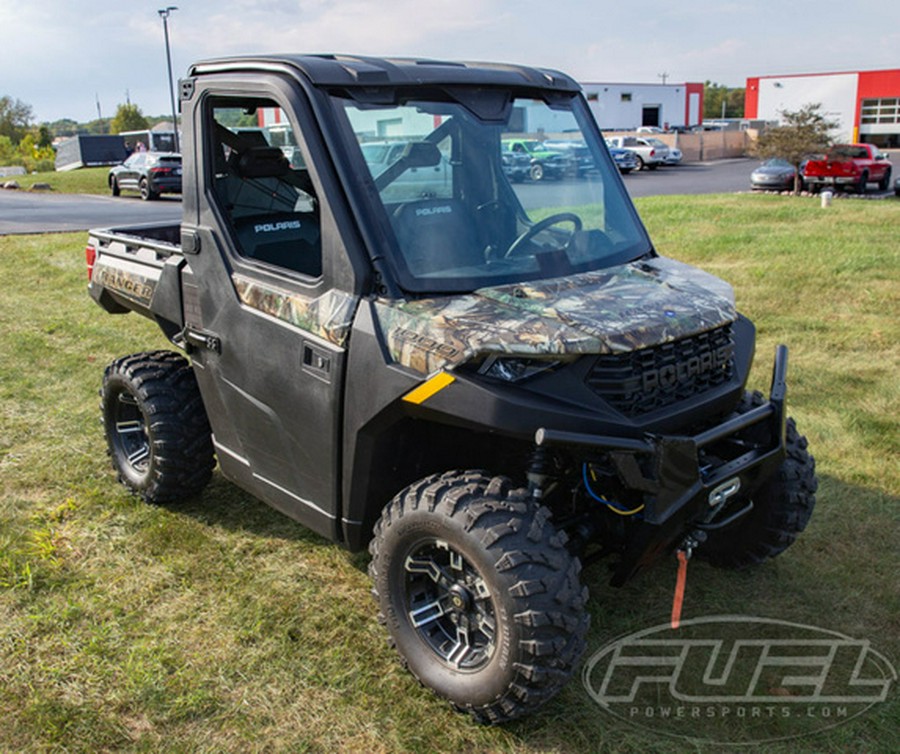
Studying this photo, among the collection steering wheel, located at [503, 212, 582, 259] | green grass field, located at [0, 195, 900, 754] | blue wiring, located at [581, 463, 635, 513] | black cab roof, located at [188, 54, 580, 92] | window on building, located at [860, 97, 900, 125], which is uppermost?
window on building, located at [860, 97, 900, 125]

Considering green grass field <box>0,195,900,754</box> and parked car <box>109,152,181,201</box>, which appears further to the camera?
parked car <box>109,152,181,201</box>

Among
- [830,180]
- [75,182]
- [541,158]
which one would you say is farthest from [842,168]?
[75,182]

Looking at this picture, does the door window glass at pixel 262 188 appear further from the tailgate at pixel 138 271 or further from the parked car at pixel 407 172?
the parked car at pixel 407 172

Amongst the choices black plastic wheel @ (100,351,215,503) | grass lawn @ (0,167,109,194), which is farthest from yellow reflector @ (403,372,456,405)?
grass lawn @ (0,167,109,194)

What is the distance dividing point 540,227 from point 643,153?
126ft

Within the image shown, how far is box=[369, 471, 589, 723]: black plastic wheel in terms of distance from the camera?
296 centimetres

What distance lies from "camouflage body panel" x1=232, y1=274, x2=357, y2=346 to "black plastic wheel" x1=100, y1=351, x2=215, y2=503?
1035 mm

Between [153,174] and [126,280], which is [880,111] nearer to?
[153,174]

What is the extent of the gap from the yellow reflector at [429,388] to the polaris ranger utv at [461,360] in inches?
0.4

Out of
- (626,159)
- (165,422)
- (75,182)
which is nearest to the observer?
(165,422)

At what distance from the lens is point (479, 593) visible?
10.4 ft

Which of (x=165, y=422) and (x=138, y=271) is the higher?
(x=138, y=271)

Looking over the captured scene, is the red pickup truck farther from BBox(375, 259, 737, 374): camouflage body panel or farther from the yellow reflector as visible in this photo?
the yellow reflector

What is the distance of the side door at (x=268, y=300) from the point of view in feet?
11.3
